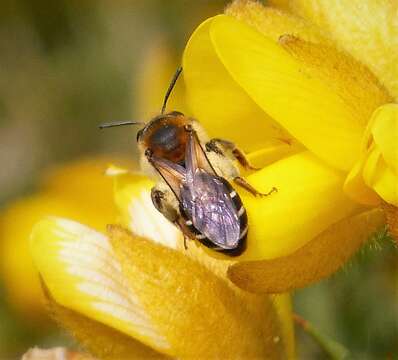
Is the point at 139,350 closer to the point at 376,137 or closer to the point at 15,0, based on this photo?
the point at 376,137

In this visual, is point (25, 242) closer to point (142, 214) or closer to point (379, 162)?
point (142, 214)

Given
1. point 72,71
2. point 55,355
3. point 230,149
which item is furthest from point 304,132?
point 72,71

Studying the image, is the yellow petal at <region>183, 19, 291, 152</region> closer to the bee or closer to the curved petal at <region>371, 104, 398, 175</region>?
the bee

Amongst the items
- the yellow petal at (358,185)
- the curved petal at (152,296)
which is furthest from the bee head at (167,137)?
the yellow petal at (358,185)

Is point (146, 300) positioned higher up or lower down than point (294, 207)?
lower down

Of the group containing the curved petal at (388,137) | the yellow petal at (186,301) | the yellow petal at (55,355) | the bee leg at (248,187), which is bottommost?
the yellow petal at (55,355)

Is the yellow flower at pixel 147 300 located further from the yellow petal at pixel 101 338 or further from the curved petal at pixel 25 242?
the curved petal at pixel 25 242

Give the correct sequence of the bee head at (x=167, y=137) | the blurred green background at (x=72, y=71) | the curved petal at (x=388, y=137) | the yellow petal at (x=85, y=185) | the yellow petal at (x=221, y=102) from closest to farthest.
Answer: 1. the curved petal at (x=388, y=137)
2. the yellow petal at (x=221, y=102)
3. the bee head at (x=167, y=137)
4. the yellow petal at (x=85, y=185)
5. the blurred green background at (x=72, y=71)
